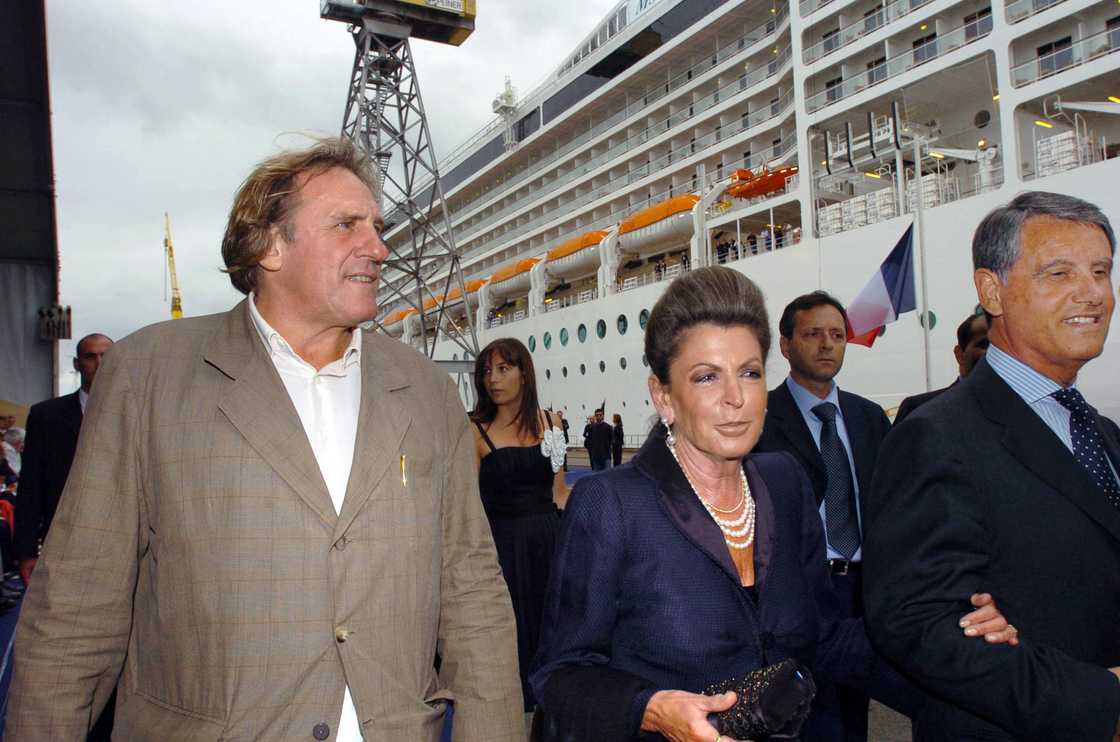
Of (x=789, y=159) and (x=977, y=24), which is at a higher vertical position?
(x=977, y=24)

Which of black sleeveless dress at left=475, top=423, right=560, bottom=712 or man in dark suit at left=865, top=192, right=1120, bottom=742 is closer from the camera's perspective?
man in dark suit at left=865, top=192, right=1120, bottom=742

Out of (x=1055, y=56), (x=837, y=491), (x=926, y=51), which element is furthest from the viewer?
(x=926, y=51)

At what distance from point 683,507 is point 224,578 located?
0.95 metres

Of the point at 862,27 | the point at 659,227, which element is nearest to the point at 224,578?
the point at 862,27

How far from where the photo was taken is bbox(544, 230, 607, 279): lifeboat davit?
22.9m

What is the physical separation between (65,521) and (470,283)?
30352mm

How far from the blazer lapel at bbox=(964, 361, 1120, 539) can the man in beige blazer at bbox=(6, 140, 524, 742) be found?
1183 mm

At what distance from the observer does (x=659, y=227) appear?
20188 millimetres

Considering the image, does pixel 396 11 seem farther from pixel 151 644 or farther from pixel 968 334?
pixel 151 644

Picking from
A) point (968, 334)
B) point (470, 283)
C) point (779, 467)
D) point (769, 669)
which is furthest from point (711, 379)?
point (470, 283)

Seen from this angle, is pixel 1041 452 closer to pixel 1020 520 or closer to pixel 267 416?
pixel 1020 520

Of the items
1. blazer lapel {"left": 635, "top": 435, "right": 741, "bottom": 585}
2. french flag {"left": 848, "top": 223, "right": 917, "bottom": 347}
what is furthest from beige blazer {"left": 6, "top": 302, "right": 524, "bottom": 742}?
french flag {"left": 848, "top": 223, "right": 917, "bottom": 347}

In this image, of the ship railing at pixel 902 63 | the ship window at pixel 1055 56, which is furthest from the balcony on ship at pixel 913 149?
the ship window at pixel 1055 56

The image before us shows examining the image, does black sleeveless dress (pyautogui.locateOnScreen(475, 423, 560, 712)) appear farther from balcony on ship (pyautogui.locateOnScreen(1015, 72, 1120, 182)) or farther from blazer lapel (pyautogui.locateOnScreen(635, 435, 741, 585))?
balcony on ship (pyautogui.locateOnScreen(1015, 72, 1120, 182))
